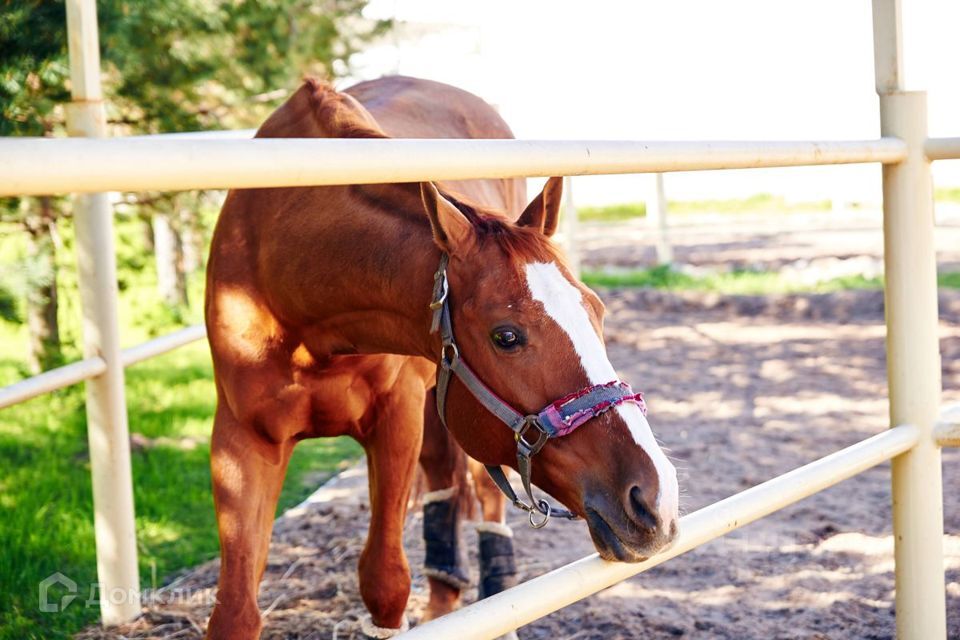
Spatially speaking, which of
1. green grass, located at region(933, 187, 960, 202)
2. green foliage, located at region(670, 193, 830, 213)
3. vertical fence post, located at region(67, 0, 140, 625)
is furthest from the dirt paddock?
green foliage, located at region(670, 193, 830, 213)

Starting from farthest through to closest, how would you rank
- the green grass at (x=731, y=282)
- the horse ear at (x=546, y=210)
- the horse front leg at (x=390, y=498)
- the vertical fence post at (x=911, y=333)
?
the green grass at (x=731, y=282)
the horse front leg at (x=390, y=498)
the vertical fence post at (x=911, y=333)
the horse ear at (x=546, y=210)

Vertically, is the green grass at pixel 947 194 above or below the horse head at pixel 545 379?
below

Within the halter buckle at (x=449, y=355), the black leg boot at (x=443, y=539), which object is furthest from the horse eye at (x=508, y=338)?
the black leg boot at (x=443, y=539)

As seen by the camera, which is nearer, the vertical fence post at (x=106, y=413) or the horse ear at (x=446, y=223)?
the horse ear at (x=446, y=223)

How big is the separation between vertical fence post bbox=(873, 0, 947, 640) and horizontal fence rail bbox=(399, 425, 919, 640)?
3.7 inches

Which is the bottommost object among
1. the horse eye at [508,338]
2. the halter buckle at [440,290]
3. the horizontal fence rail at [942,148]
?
the horse eye at [508,338]

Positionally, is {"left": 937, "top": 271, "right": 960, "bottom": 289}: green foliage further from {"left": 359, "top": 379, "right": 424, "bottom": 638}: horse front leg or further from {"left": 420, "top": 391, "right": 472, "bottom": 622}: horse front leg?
{"left": 359, "top": 379, "right": 424, "bottom": 638}: horse front leg

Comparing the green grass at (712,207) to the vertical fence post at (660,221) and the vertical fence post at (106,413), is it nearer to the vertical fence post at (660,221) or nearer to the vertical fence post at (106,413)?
the vertical fence post at (660,221)

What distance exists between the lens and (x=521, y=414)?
1.79 meters

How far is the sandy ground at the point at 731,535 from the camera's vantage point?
3.26m

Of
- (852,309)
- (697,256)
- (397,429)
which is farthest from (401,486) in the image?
(697,256)

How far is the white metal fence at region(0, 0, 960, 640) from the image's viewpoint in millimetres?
1061

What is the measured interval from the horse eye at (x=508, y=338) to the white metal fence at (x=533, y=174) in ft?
1.24

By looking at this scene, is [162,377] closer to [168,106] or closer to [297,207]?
[168,106]
